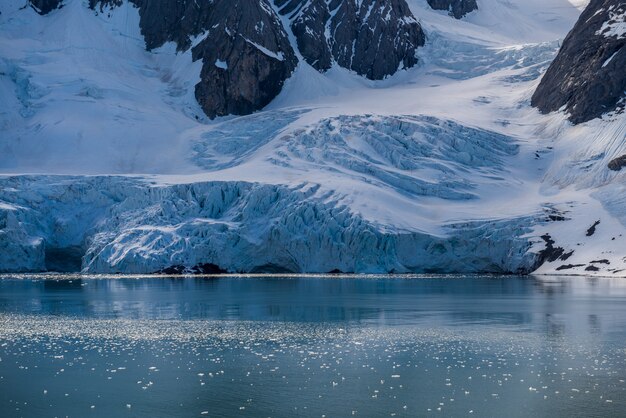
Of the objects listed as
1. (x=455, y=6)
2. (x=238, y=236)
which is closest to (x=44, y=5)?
(x=455, y=6)

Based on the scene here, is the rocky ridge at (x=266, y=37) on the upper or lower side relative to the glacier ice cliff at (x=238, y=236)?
upper

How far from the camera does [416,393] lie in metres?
23.4

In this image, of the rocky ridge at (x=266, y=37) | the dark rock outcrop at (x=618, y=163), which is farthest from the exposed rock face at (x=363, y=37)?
the dark rock outcrop at (x=618, y=163)

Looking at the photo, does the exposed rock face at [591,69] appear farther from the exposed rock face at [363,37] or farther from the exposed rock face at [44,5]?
the exposed rock face at [44,5]

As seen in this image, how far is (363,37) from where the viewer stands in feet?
385

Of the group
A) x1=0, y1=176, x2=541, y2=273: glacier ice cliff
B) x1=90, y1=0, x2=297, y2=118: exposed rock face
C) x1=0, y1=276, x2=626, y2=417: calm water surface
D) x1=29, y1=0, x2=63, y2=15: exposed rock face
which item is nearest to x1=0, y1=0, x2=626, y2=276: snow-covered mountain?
x1=0, y1=176, x2=541, y2=273: glacier ice cliff

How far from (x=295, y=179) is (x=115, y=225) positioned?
15.3 metres

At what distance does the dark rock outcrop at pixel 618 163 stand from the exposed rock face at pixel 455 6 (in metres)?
62.2

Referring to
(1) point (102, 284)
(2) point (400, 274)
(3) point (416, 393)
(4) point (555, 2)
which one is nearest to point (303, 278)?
(2) point (400, 274)

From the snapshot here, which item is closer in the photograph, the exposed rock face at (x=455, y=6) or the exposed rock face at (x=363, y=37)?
the exposed rock face at (x=363, y=37)

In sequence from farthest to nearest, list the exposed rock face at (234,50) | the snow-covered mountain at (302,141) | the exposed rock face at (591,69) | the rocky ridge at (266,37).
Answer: the rocky ridge at (266,37) < the exposed rock face at (234,50) < the exposed rock face at (591,69) < the snow-covered mountain at (302,141)

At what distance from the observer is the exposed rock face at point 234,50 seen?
108 meters

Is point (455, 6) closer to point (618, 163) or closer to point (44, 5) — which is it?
point (44, 5)

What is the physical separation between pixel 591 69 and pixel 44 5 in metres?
66.3
